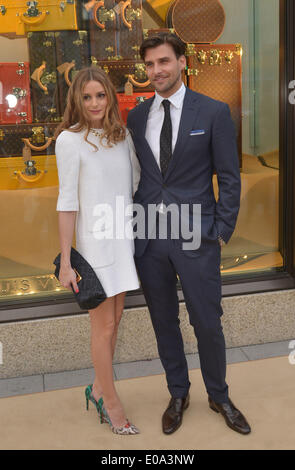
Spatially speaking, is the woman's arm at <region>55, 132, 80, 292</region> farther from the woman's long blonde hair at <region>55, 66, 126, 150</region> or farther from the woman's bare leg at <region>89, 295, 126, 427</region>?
the woman's bare leg at <region>89, 295, 126, 427</region>

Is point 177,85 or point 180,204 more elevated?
point 177,85

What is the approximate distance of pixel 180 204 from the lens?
280cm

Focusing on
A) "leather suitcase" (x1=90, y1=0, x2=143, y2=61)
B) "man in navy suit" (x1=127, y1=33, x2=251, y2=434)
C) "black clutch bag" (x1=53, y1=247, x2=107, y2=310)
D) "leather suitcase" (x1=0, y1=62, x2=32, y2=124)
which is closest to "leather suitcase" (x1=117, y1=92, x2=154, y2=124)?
"leather suitcase" (x1=90, y1=0, x2=143, y2=61)

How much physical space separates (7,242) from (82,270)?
4.19 ft

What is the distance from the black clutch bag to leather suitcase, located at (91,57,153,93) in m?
1.51

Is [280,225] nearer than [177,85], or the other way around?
[177,85]

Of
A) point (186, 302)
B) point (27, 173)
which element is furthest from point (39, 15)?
Result: point (186, 302)

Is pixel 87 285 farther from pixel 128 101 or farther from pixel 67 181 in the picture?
pixel 128 101

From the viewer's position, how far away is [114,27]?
3797 millimetres

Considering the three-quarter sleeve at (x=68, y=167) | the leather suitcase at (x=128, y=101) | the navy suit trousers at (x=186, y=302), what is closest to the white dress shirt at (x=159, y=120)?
the navy suit trousers at (x=186, y=302)

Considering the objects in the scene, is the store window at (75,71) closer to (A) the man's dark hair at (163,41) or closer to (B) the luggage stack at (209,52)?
(B) the luggage stack at (209,52)
